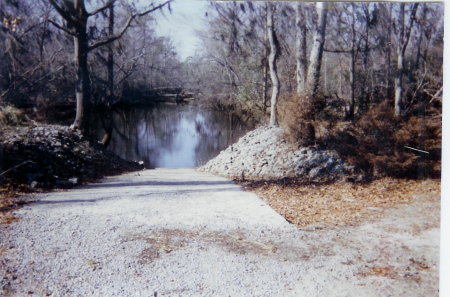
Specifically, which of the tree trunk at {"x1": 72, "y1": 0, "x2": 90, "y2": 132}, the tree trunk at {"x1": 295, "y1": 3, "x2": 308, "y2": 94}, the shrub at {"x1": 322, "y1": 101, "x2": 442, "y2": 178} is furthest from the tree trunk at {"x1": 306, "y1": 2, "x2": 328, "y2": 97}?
the tree trunk at {"x1": 72, "y1": 0, "x2": 90, "y2": 132}

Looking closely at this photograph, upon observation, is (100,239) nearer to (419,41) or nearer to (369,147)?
(369,147)

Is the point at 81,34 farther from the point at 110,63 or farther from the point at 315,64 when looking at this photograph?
the point at 315,64

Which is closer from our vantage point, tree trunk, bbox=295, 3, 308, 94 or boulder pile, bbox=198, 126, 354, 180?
boulder pile, bbox=198, 126, 354, 180

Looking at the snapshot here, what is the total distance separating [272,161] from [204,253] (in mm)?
4300

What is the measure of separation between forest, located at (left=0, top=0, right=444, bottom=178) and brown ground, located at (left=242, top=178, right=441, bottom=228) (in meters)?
0.20

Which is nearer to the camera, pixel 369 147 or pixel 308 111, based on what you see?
pixel 369 147

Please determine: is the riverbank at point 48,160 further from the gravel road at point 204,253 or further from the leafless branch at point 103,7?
the leafless branch at point 103,7

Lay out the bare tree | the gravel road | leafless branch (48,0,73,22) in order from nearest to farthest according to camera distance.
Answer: the gravel road, leafless branch (48,0,73,22), the bare tree

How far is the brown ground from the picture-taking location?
13.2 feet

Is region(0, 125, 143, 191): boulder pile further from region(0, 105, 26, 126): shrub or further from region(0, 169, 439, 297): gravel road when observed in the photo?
region(0, 169, 439, 297): gravel road

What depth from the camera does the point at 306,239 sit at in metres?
3.60

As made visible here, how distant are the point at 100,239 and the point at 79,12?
3474 mm

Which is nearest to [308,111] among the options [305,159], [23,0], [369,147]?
[305,159]

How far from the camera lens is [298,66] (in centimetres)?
771
